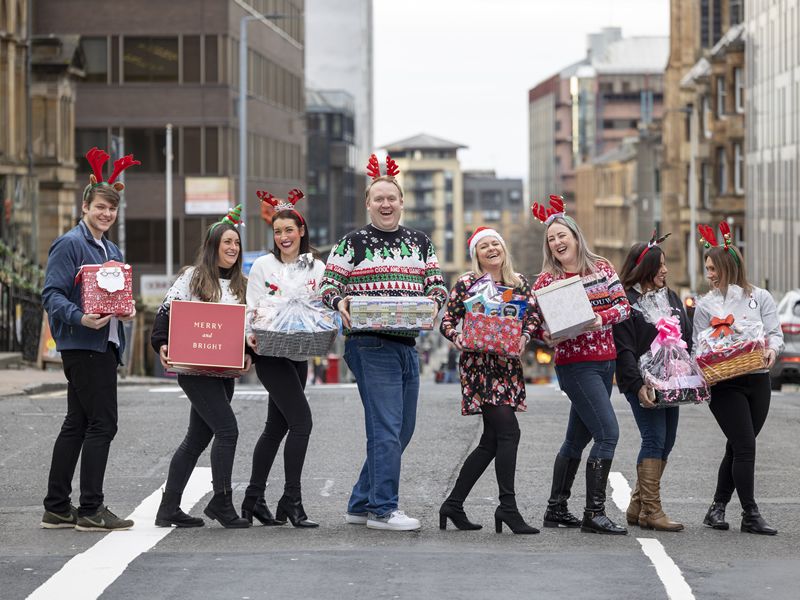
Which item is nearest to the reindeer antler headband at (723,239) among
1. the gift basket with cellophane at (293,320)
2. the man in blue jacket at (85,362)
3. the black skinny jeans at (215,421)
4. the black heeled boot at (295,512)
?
the gift basket with cellophane at (293,320)

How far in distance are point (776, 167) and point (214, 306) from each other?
53428 mm

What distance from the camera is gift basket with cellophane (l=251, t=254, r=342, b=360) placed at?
1005cm

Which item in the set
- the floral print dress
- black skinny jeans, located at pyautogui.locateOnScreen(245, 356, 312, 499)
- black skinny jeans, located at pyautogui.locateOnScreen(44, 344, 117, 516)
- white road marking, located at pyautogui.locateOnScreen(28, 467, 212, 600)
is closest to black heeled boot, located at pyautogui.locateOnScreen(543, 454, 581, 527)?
the floral print dress

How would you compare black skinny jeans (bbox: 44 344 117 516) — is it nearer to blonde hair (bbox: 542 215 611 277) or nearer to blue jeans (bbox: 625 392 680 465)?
blonde hair (bbox: 542 215 611 277)

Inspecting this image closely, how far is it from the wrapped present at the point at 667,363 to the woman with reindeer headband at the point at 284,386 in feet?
6.31

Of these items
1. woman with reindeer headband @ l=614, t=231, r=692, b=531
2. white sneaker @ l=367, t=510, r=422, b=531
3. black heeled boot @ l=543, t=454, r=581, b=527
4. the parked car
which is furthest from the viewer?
the parked car

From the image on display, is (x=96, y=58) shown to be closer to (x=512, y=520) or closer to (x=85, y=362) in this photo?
(x=85, y=362)

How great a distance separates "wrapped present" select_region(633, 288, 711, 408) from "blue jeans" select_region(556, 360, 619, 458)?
9.7 inches

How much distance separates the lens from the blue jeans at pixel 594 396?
33.5 feet

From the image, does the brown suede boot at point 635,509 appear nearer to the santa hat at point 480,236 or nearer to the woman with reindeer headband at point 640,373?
the woman with reindeer headband at point 640,373

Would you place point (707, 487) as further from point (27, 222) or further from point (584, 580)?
point (27, 222)

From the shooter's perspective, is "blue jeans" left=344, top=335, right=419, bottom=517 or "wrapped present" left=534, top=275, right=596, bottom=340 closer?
"wrapped present" left=534, top=275, right=596, bottom=340

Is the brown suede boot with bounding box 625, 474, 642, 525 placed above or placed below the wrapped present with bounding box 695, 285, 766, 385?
below

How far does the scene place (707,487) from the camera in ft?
42.0
